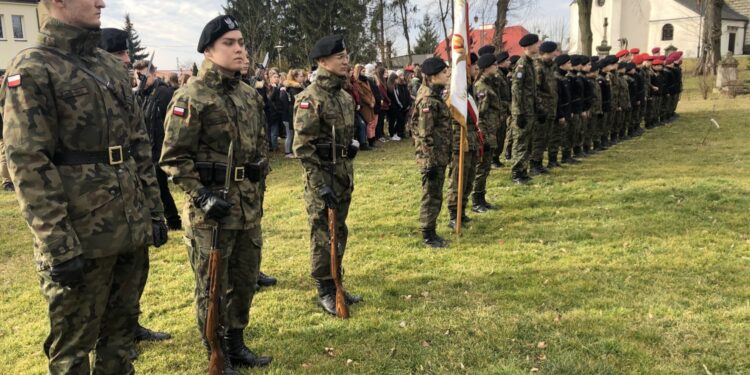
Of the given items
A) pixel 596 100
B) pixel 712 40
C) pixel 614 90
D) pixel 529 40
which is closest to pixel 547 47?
pixel 529 40

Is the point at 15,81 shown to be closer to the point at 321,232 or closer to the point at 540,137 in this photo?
the point at 321,232

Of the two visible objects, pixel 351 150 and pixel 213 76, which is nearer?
pixel 213 76

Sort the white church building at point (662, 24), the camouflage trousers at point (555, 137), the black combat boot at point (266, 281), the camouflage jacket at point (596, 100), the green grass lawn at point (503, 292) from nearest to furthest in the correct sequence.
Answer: the green grass lawn at point (503, 292) < the black combat boot at point (266, 281) < the camouflage trousers at point (555, 137) < the camouflage jacket at point (596, 100) < the white church building at point (662, 24)

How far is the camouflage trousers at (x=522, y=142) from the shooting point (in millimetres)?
9930

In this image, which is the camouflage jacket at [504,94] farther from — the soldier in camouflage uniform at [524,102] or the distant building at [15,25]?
the distant building at [15,25]

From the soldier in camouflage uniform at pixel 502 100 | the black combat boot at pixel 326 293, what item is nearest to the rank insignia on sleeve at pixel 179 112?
the black combat boot at pixel 326 293

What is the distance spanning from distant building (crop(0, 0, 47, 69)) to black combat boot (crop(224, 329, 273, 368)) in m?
45.2

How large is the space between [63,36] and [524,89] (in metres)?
8.42

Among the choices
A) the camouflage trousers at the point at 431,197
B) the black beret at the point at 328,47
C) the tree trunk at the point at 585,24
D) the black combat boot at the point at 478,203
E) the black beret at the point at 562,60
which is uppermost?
the tree trunk at the point at 585,24

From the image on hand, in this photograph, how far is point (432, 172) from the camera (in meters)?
6.54

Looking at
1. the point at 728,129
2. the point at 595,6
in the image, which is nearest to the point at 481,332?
the point at 728,129

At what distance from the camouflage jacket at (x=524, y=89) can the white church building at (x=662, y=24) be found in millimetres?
51293

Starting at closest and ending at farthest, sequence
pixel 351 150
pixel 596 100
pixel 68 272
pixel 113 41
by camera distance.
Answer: pixel 68 272
pixel 351 150
pixel 113 41
pixel 596 100

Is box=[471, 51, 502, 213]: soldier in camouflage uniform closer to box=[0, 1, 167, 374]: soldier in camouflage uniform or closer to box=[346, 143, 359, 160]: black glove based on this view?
box=[346, 143, 359, 160]: black glove
